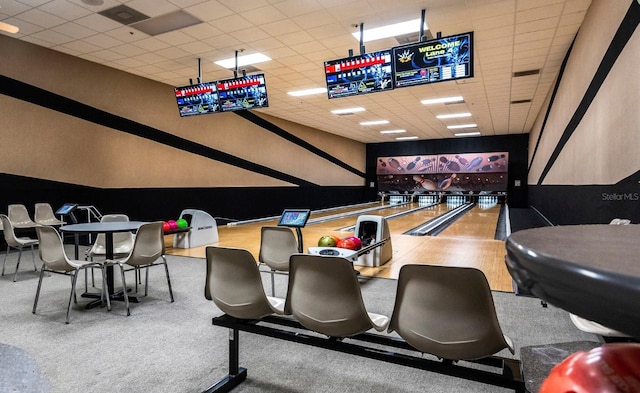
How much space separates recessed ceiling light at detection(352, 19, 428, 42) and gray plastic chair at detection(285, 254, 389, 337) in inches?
148

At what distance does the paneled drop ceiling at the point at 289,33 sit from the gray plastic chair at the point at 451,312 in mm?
3475

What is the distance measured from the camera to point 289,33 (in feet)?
16.2

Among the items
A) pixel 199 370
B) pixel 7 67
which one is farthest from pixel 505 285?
pixel 7 67

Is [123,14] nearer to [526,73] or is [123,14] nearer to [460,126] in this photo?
[526,73]

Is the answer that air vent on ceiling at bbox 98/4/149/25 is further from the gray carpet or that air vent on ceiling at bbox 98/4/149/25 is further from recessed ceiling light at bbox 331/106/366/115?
recessed ceiling light at bbox 331/106/366/115

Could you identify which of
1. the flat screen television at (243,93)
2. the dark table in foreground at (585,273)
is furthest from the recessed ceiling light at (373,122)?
the dark table in foreground at (585,273)

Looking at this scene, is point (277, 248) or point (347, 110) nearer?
point (277, 248)

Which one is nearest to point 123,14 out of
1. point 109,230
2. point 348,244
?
point 109,230

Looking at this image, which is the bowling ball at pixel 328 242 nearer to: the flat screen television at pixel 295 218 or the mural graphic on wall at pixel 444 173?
the flat screen television at pixel 295 218

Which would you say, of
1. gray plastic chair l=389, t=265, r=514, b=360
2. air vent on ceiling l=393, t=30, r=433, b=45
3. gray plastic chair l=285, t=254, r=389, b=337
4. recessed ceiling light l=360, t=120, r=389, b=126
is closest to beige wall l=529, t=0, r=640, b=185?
air vent on ceiling l=393, t=30, r=433, b=45

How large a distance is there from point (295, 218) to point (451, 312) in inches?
104

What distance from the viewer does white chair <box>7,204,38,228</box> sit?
520 centimetres

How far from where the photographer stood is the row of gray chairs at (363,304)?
142cm

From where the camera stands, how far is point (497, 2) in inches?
161
